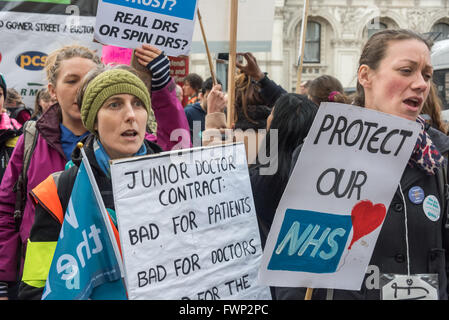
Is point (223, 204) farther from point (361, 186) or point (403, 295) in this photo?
point (403, 295)

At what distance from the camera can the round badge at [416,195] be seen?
246 cm

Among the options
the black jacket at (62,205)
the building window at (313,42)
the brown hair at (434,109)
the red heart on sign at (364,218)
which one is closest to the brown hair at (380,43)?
the red heart on sign at (364,218)

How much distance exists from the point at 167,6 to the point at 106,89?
4.70ft

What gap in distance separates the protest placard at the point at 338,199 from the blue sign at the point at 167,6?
1.92 meters

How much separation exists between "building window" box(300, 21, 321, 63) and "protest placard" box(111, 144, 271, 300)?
26.9m

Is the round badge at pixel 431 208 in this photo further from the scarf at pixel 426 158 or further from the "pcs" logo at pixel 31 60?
the "pcs" logo at pixel 31 60

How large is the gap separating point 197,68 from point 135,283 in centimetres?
2438

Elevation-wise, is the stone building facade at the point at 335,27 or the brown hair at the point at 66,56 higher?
the stone building facade at the point at 335,27

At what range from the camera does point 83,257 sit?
2.23 m

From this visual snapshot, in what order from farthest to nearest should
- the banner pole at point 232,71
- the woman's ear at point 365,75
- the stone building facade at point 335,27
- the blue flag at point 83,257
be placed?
the stone building facade at point 335,27, the banner pole at point 232,71, the woman's ear at point 365,75, the blue flag at point 83,257

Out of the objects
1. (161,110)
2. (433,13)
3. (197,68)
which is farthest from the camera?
(433,13)

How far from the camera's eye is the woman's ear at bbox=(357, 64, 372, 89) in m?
2.71

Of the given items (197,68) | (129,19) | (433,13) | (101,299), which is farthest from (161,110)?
(433,13)

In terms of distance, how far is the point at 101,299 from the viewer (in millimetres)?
2287
